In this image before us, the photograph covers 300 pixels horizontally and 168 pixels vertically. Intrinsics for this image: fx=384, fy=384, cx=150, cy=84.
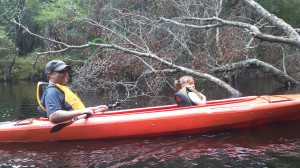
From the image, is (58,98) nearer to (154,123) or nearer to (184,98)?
(154,123)

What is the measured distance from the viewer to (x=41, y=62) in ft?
66.1

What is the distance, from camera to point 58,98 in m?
4.85

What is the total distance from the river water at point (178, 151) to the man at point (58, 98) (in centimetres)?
52

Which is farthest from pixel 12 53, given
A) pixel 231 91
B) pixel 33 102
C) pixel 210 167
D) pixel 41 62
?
pixel 210 167

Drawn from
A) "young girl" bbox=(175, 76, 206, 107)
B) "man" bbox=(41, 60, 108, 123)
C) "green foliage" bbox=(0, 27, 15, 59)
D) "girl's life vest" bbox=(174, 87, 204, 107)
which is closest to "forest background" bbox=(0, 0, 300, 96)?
"young girl" bbox=(175, 76, 206, 107)

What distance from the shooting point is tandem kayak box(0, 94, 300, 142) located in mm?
5340

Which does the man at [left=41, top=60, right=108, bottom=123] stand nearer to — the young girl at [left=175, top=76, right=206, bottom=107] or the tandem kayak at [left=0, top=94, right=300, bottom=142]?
the tandem kayak at [left=0, top=94, right=300, bottom=142]

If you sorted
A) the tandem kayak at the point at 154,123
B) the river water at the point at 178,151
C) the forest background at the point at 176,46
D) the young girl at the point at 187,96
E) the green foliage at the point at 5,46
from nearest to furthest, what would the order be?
the river water at the point at 178,151 → the tandem kayak at the point at 154,123 → the young girl at the point at 187,96 → the forest background at the point at 176,46 → the green foliage at the point at 5,46

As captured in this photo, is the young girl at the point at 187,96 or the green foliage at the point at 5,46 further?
the green foliage at the point at 5,46

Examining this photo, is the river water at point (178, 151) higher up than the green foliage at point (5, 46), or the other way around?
the green foliage at point (5, 46)

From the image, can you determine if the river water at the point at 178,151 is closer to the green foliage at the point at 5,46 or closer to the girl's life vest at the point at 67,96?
the girl's life vest at the point at 67,96

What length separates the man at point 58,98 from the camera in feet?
15.6

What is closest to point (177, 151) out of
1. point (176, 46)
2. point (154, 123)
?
point (154, 123)

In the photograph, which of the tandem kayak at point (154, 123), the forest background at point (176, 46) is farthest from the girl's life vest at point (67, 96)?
the forest background at point (176, 46)
